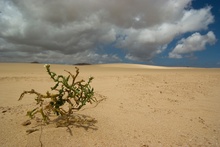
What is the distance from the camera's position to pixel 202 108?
5.07 meters

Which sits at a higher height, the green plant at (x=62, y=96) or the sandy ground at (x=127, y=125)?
the green plant at (x=62, y=96)

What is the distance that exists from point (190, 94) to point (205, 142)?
373 centimetres

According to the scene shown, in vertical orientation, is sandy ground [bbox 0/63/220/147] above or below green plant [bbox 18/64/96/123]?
below

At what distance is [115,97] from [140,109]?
1404mm

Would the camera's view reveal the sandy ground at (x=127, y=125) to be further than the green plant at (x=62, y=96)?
No

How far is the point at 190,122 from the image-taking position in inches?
157

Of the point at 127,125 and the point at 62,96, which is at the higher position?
the point at 62,96

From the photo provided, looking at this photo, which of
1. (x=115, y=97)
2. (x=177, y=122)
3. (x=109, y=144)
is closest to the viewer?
(x=109, y=144)

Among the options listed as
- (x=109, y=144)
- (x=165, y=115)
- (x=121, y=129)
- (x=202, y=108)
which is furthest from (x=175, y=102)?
(x=109, y=144)

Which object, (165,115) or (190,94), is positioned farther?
(190,94)

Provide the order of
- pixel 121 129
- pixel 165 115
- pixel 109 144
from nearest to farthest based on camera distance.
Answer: pixel 109 144 < pixel 121 129 < pixel 165 115

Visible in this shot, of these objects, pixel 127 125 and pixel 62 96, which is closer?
pixel 62 96

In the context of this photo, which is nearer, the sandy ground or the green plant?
the sandy ground

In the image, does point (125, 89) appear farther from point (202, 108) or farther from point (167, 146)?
point (167, 146)
